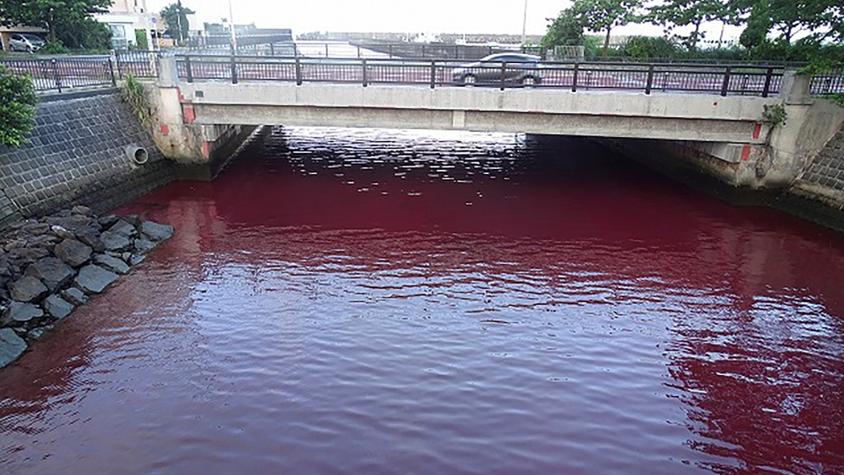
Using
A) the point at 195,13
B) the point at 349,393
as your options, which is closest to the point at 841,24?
the point at 349,393

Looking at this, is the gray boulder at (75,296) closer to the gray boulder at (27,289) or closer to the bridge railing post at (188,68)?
the gray boulder at (27,289)

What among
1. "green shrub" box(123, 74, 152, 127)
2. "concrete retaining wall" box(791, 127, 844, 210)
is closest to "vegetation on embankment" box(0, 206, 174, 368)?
"green shrub" box(123, 74, 152, 127)

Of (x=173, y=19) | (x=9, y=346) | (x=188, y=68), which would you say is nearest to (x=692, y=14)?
(x=188, y=68)

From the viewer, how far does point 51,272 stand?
1211 cm

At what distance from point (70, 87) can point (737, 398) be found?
69.9 ft

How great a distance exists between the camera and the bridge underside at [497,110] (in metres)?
18.3

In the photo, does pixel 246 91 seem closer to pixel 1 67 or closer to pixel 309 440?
pixel 1 67

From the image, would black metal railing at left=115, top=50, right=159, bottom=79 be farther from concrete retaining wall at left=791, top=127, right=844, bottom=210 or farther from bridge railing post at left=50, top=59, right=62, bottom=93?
concrete retaining wall at left=791, top=127, right=844, bottom=210

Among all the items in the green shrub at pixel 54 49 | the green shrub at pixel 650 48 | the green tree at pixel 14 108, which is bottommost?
the green tree at pixel 14 108

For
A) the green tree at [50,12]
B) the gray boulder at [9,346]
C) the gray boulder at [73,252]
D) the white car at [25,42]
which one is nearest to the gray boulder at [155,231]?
the gray boulder at [73,252]

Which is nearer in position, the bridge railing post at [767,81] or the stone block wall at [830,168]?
the stone block wall at [830,168]

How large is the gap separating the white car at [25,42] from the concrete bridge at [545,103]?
103 feet

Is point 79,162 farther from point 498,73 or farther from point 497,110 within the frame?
point 498,73

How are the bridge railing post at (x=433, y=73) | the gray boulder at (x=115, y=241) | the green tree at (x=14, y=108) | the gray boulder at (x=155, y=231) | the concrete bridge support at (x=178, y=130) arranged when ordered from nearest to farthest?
the gray boulder at (x=115, y=241) < the green tree at (x=14, y=108) < the gray boulder at (x=155, y=231) < the bridge railing post at (x=433, y=73) < the concrete bridge support at (x=178, y=130)
